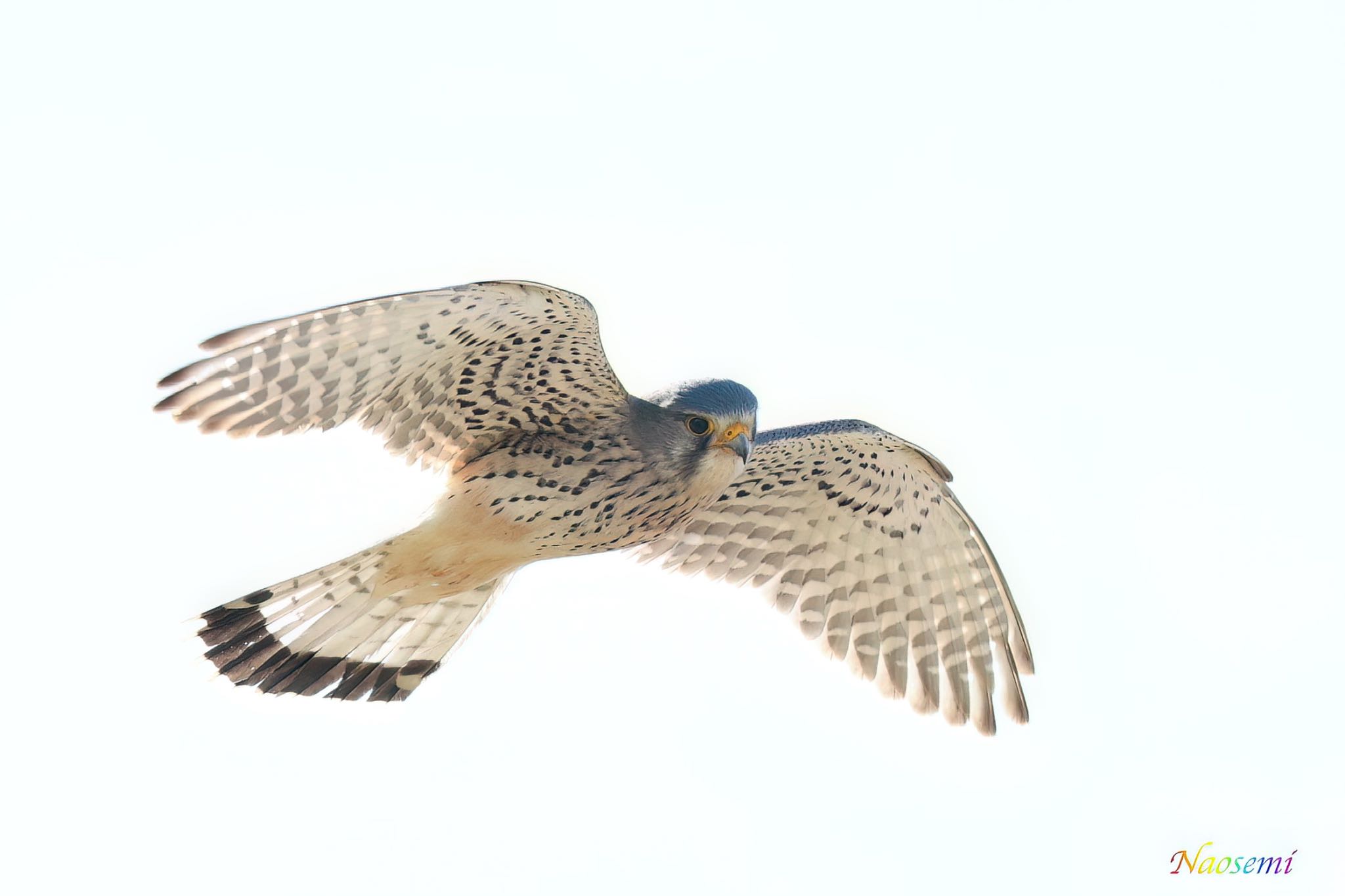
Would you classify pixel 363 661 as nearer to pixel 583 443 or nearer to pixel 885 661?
pixel 583 443

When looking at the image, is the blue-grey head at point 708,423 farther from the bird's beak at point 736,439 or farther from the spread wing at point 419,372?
the spread wing at point 419,372

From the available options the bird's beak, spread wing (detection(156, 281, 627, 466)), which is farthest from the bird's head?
spread wing (detection(156, 281, 627, 466))

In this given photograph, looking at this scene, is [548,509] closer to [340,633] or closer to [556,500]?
[556,500]

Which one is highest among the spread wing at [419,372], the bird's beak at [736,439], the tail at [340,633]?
the spread wing at [419,372]

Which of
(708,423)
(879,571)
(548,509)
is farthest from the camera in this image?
(879,571)

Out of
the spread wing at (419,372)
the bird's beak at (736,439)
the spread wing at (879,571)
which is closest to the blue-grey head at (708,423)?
the bird's beak at (736,439)

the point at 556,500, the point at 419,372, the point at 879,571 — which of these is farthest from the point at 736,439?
the point at 879,571
